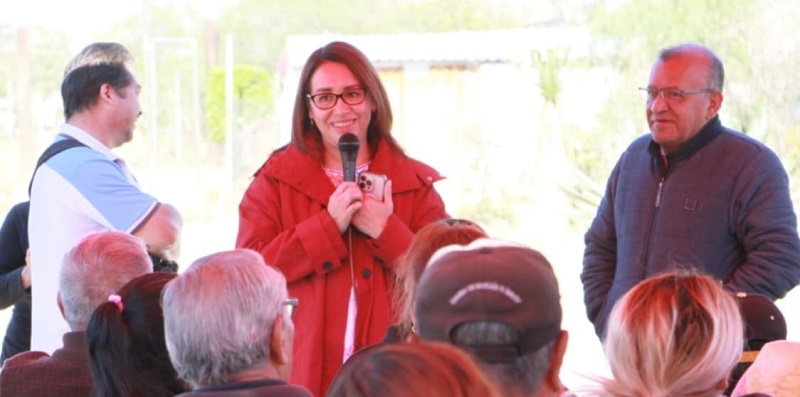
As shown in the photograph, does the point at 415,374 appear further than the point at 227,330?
No

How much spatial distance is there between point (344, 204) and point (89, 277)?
757mm

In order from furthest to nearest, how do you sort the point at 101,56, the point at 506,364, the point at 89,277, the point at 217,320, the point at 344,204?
→ the point at 101,56 → the point at 344,204 → the point at 89,277 → the point at 217,320 → the point at 506,364

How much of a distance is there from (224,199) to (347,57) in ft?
45.9

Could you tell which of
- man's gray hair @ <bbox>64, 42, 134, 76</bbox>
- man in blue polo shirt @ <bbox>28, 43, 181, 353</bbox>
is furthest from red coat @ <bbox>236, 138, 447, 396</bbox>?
man's gray hair @ <bbox>64, 42, 134, 76</bbox>

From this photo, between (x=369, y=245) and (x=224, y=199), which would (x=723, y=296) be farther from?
(x=224, y=199)

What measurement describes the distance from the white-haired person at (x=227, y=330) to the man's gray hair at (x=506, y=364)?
21.5 inches

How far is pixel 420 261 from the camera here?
258 cm

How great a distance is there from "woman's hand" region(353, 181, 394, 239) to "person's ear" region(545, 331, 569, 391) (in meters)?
1.38

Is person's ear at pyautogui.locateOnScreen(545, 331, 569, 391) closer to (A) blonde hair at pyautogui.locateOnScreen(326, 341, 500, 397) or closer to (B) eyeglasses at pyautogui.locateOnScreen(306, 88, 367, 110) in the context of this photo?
(A) blonde hair at pyautogui.locateOnScreen(326, 341, 500, 397)

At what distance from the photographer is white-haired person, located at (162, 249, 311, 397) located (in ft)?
7.32

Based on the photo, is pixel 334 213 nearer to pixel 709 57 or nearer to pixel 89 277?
pixel 89 277

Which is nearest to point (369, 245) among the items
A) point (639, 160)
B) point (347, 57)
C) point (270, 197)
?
point (270, 197)

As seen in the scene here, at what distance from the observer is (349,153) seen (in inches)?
132

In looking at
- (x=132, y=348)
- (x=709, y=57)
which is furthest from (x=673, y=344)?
(x=709, y=57)
